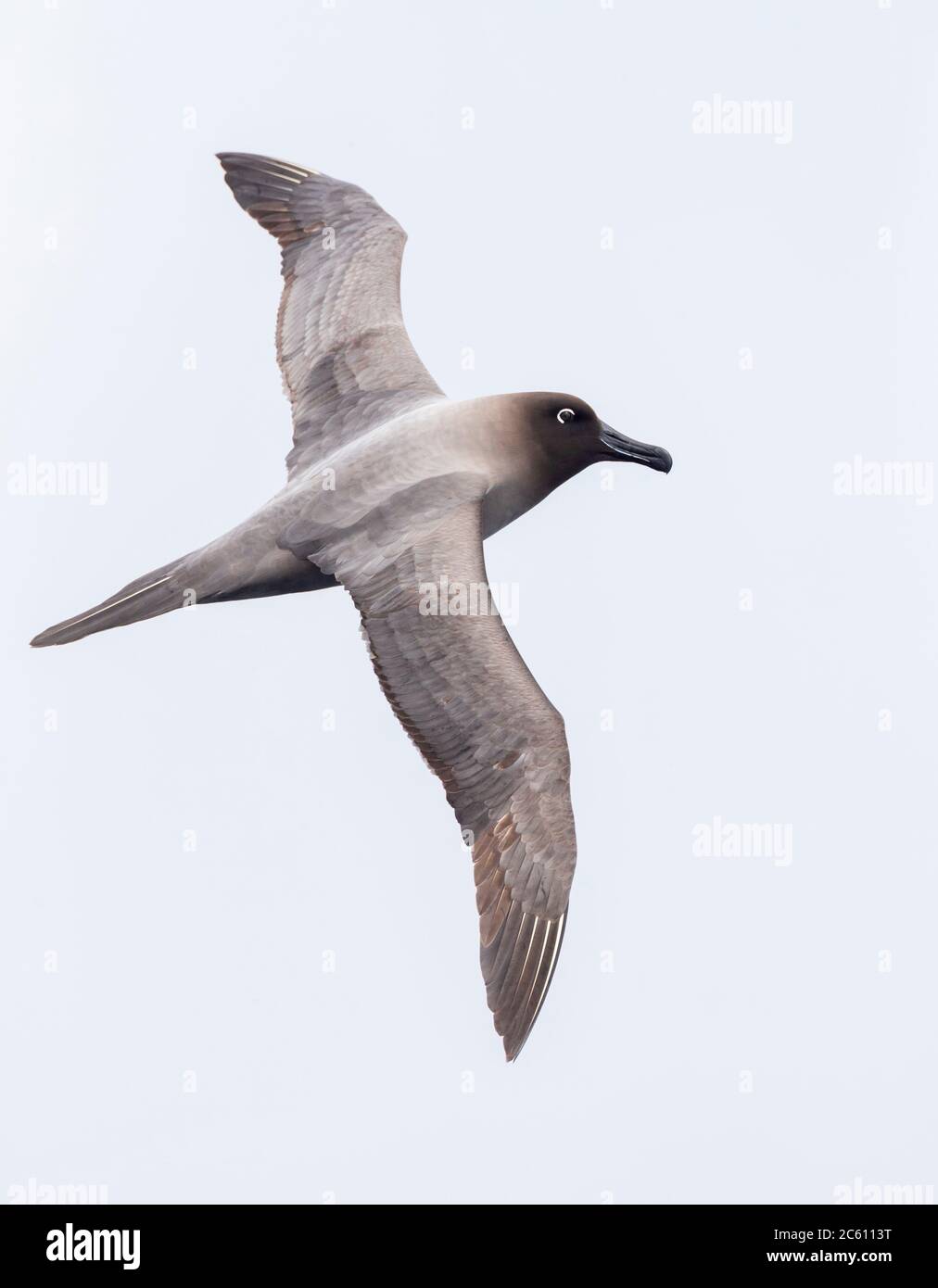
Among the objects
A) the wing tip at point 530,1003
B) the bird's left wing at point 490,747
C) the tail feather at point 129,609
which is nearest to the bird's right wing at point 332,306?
the tail feather at point 129,609

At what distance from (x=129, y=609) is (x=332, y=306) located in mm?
3311

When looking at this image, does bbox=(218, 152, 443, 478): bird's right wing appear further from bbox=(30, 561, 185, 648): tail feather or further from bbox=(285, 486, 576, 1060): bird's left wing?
bbox=(285, 486, 576, 1060): bird's left wing

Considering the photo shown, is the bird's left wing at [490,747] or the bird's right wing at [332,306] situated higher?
the bird's right wing at [332,306]

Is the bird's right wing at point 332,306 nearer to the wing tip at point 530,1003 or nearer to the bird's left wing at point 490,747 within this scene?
the bird's left wing at point 490,747

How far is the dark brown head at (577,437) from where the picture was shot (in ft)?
47.5

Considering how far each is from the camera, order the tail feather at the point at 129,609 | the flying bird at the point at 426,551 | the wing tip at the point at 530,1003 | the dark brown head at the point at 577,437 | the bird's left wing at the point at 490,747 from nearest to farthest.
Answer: the wing tip at the point at 530,1003, the bird's left wing at the point at 490,747, the flying bird at the point at 426,551, the tail feather at the point at 129,609, the dark brown head at the point at 577,437

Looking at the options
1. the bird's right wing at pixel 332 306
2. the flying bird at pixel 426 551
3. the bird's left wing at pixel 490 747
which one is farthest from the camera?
the bird's right wing at pixel 332 306

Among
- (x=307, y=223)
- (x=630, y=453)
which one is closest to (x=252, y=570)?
(x=630, y=453)

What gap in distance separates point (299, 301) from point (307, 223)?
0.99m

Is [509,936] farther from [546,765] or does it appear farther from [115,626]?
[115,626]

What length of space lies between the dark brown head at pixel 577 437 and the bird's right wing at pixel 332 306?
94 centimetres

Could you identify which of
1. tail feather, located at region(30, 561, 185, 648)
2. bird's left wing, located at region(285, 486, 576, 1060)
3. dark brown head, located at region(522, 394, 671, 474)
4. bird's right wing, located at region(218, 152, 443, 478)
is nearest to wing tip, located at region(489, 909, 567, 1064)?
bird's left wing, located at region(285, 486, 576, 1060)

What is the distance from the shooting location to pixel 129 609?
45.1ft

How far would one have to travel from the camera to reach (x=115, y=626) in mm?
13781
